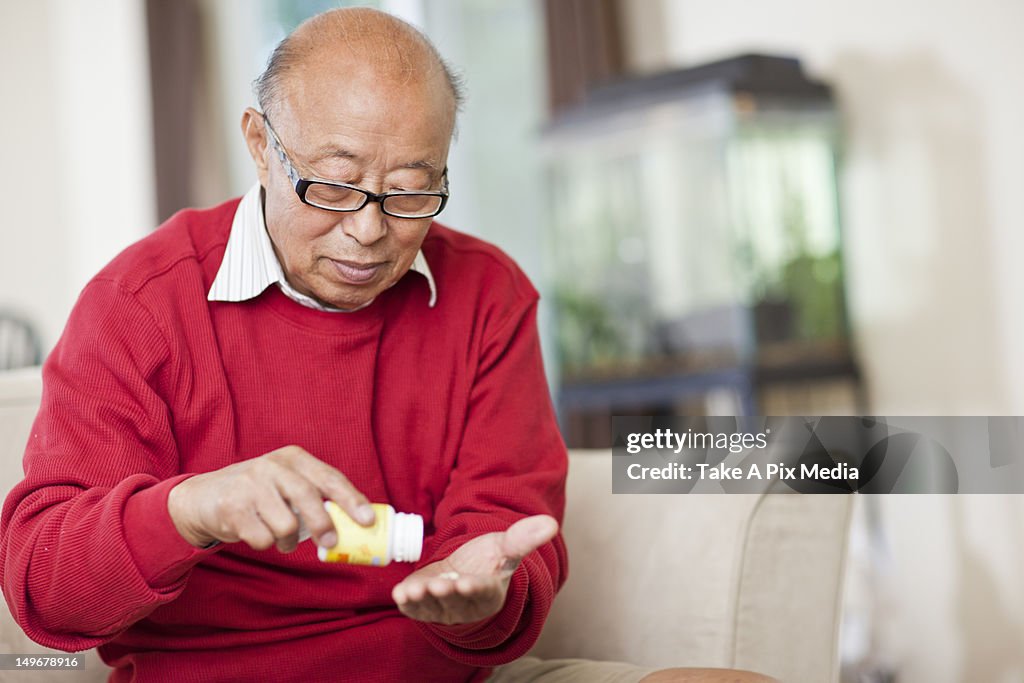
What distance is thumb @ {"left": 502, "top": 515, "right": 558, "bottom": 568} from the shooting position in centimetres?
108

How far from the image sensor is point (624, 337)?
316 centimetres

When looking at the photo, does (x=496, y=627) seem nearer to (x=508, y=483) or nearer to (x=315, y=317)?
(x=508, y=483)

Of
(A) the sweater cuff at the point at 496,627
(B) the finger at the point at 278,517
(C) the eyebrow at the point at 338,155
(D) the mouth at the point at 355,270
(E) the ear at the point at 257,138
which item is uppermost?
(E) the ear at the point at 257,138

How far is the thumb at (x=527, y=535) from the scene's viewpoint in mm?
1080

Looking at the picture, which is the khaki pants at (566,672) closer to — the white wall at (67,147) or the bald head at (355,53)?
the bald head at (355,53)

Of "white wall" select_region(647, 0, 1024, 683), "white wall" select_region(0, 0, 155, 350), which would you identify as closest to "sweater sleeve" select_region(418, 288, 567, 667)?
"white wall" select_region(647, 0, 1024, 683)

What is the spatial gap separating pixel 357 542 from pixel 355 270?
1.45ft

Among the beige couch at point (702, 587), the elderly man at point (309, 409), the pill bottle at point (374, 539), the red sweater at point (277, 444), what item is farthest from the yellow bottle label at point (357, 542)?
the beige couch at point (702, 587)

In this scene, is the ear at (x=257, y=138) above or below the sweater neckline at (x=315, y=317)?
above

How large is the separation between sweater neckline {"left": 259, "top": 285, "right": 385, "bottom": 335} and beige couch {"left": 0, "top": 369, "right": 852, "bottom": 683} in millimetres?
461

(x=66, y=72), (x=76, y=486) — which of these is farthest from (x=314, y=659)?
(x=66, y=72)

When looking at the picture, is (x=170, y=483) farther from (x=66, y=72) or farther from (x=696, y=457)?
(x=66, y=72)

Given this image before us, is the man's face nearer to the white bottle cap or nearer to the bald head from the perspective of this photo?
the bald head

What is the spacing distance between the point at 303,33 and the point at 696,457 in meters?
0.82
